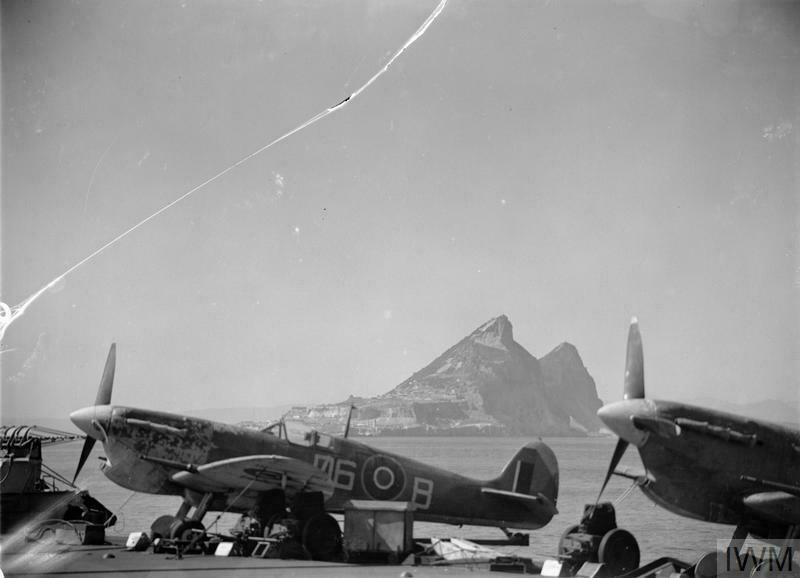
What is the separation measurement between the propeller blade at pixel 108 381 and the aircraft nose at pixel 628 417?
10480mm

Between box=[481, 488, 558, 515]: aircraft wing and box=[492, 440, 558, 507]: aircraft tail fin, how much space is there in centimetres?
6

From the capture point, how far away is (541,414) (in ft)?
253

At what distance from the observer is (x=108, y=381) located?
1719cm

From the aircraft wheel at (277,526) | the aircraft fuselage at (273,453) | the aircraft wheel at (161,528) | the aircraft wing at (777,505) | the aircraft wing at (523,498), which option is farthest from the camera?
the aircraft wing at (523,498)

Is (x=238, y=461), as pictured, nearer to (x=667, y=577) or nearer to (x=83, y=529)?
(x=83, y=529)

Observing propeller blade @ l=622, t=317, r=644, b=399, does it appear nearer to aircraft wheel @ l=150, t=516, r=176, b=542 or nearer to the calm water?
the calm water

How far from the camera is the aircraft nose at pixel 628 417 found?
11.6 metres

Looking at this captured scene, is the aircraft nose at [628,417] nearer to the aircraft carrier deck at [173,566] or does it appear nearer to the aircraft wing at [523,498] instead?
the aircraft carrier deck at [173,566]

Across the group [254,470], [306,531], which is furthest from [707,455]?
[254,470]

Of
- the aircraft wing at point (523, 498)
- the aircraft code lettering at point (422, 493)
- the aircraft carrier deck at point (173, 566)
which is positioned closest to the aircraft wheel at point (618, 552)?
the aircraft carrier deck at point (173, 566)

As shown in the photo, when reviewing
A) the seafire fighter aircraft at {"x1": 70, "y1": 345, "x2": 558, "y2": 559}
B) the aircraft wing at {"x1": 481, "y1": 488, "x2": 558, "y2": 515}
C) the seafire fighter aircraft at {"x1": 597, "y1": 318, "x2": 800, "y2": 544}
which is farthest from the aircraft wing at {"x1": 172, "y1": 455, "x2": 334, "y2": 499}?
the seafire fighter aircraft at {"x1": 597, "y1": 318, "x2": 800, "y2": 544}

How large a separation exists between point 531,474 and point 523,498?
0.67 meters

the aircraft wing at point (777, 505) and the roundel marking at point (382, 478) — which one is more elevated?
the aircraft wing at point (777, 505)

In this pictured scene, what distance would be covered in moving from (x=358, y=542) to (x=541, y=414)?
214 feet
